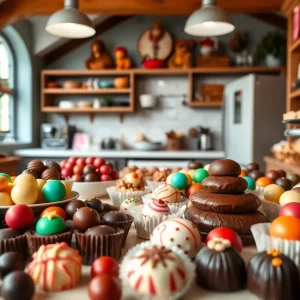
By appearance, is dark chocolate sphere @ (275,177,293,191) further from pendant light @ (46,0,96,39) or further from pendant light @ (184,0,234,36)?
pendant light @ (46,0,96,39)

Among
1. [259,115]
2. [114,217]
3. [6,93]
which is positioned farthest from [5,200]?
[6,93]

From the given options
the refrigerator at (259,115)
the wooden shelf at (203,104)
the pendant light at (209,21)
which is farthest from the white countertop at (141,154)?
the pendant light at (209,21)

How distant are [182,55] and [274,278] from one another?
4.19 metres

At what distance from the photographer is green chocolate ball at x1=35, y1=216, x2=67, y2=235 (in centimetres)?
76

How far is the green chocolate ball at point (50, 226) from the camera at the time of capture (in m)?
0.76

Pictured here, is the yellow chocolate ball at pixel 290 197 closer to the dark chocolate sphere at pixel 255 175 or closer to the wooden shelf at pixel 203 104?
the dark chocolate sphere at pixel 255 175

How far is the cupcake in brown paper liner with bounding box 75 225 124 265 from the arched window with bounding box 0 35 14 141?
3784 mm

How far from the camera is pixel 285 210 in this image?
87 centimetres

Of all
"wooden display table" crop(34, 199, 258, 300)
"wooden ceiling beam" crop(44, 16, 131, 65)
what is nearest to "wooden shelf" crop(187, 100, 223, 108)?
"wooden ceiling beam" crop(44, 16, 131, 65)

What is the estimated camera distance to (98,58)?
4707 mm

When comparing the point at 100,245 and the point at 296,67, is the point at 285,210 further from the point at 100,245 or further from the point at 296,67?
the point at 296,67

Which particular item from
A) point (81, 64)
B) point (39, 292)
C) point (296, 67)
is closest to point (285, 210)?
point (39, 292)

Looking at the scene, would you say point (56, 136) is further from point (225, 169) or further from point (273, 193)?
point (225, 169)

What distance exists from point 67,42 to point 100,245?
4.46m
